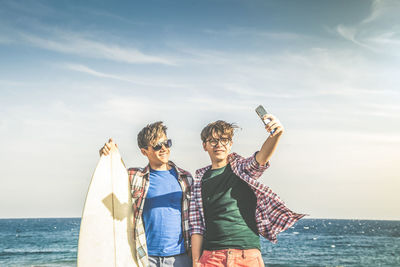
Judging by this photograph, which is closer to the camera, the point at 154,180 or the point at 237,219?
the point at 237,219

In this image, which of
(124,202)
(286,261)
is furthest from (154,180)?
(286,261)

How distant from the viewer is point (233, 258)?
9.55ft

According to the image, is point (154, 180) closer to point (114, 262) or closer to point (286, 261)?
point (114, 262)

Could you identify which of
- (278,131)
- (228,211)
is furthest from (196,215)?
(278,131)

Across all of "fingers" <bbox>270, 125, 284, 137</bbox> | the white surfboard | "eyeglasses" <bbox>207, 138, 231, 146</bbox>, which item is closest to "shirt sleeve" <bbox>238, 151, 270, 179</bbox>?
"eyeglasses" <bbox>207, 138, 231, 146</bbox>

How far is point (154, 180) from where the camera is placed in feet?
11.7

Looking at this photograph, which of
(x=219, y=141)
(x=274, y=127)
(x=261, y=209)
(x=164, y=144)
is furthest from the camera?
(x=164, y=144)

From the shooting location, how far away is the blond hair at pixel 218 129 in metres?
3.29

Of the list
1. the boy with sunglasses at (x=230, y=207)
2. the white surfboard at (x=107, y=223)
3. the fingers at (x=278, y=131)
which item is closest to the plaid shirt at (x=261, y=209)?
the boy with sunglasses at (x=230, y=207)

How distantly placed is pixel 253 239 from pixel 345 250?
38092 mm

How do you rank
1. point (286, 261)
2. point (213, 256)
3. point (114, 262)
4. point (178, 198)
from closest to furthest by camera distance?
point (213, 256)
point (178, 198)
point (114, 262)
point (286, 261)

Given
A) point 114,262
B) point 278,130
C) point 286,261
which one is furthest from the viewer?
point 286,261

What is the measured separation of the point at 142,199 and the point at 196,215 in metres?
0.61

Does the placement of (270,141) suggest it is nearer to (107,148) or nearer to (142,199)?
(142,199)
